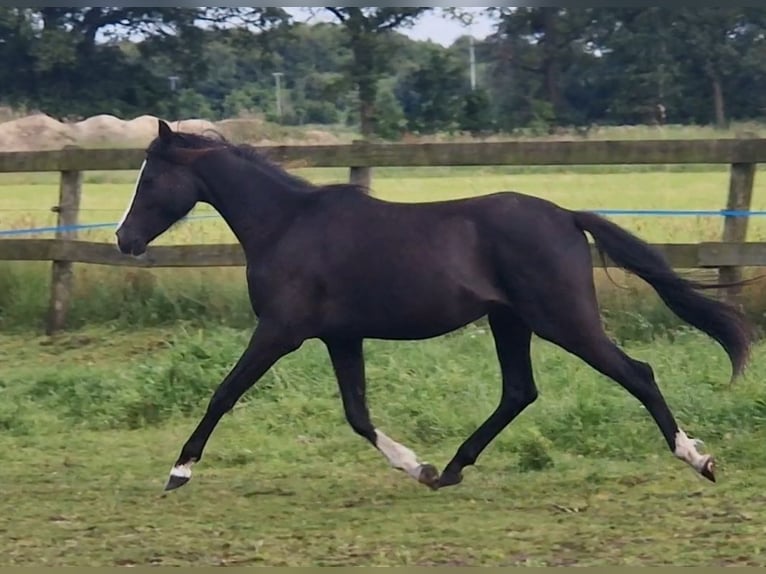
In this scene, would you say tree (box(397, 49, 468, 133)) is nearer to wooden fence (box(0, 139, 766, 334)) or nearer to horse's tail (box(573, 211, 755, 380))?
wooden fence (box(0, 139, 766, 334))

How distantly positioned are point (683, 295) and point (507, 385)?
89 cm

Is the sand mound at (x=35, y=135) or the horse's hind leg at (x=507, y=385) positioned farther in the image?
the sand mound at (x=35, y=135)

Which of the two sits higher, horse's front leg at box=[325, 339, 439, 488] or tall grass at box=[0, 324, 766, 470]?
horse's front leg at box=[325, 339, 439, 488]

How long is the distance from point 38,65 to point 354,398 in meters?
10.3

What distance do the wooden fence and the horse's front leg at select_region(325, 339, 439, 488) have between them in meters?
1.96

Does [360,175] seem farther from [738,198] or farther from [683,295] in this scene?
[683,295]

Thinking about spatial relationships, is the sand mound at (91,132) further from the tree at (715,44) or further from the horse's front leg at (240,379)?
the tree at (715,44)

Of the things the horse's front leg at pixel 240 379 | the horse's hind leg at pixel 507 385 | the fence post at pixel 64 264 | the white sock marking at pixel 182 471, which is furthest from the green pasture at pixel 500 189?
the white sock marking at pixel 182 471

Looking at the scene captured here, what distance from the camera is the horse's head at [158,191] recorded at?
17.1 feet

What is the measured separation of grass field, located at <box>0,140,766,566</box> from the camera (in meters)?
4.16

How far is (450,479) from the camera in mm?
5035

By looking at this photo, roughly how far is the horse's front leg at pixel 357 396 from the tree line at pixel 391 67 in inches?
351

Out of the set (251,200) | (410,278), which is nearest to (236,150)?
(251,200)

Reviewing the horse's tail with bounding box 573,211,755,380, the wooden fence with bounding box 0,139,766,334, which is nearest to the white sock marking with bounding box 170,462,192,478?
the horse's tail with bounding box 573,211,755,380
